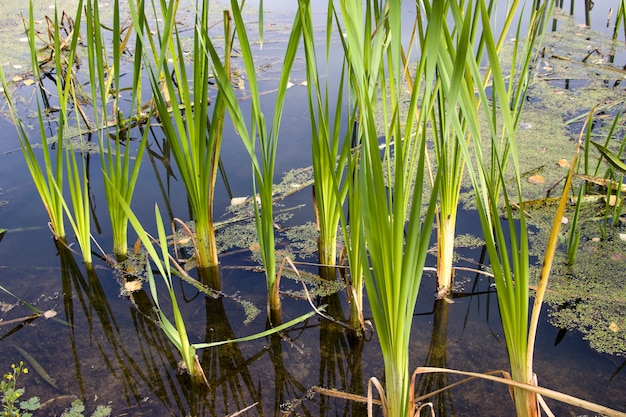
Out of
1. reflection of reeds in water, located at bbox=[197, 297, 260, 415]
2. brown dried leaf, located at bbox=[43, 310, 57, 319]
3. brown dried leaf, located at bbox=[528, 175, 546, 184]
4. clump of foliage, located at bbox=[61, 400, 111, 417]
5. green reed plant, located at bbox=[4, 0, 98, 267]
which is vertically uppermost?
green reed plant, located at bbox=[4, 0, 98, 267]

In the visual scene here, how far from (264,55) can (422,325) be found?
243 cm

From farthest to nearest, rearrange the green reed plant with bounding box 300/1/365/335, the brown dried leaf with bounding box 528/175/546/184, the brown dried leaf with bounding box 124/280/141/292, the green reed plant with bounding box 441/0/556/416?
the brown dried leaf with bounding box 528/175/546/184 < the brown dried leaf with bounding box 124/280/141/292 < the green reed plant with bounding box 300/1/365/335 < the green reed plant with bounding box 441/0/556/416

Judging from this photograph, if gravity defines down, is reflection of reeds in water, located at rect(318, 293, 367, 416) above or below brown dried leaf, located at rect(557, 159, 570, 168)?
below

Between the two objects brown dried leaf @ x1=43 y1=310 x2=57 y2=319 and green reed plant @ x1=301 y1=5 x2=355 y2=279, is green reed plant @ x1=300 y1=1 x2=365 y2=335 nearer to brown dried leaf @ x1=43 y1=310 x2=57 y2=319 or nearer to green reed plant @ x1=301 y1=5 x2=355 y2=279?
green reed plant @ x1=301 y1=5 x2=355 y2=279

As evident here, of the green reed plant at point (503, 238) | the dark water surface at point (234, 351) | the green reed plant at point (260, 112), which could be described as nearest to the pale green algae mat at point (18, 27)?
the dark water surface at point (234, 351)

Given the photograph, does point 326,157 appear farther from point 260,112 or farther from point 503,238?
point 503,238

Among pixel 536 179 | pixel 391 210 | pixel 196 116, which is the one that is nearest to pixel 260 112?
pixel 196 116

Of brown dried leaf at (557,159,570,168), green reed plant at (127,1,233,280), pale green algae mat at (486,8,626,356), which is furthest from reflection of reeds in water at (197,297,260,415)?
brown dried leaf at (557,159,570,168)

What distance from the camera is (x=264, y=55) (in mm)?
3465

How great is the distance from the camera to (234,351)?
140cm

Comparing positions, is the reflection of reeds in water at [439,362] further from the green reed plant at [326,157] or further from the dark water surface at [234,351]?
the green reed plant at [326,157]

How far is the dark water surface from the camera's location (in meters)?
1.25

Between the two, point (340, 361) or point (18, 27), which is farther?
point (18, 27)

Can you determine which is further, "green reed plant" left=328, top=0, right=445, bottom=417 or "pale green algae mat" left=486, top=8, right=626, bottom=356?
"pale green algae mat" left=486, top=8, right=626, bottom=356
